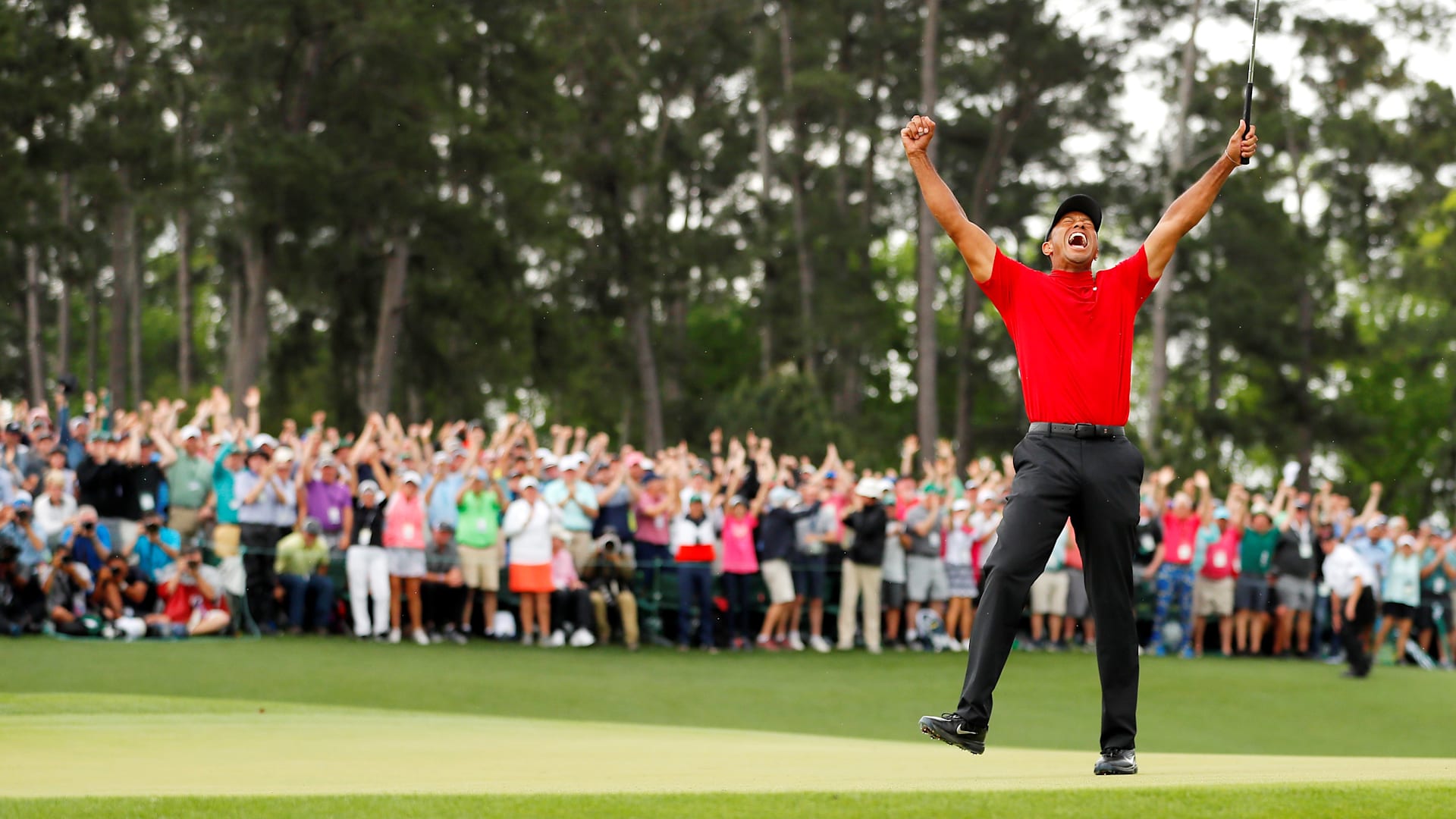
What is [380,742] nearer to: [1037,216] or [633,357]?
[633,357]

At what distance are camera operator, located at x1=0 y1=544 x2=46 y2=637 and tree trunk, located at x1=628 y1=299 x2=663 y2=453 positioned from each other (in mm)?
27205

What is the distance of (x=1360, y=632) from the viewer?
21078mm

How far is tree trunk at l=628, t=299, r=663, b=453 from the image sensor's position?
44.8 m

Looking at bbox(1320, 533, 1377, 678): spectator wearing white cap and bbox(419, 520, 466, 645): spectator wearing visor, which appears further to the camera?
bbox(1320, 533, 1377, 678): spectator wearing white cap

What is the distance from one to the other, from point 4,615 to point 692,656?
721 centimetres

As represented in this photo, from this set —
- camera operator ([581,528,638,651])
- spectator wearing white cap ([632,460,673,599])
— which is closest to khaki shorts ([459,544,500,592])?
camera operator ([581,528,638,651])

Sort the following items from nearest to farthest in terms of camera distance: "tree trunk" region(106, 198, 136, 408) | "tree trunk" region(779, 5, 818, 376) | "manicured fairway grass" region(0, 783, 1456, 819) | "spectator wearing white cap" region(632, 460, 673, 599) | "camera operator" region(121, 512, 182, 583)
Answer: "manicured fairway grass" region(0, 783, 1456, 819) → "camera operator" region(121, 512, 182, 583) → "spectator wearing white cap" region(632, 460, 673, 599) → "tree trunk" region(106, 198, 136, 408) → "tree trunk" region(779, 5, 818, 376)

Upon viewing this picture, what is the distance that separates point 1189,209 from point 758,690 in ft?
34.4

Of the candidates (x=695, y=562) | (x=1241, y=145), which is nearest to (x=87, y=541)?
(x=695, y=562)

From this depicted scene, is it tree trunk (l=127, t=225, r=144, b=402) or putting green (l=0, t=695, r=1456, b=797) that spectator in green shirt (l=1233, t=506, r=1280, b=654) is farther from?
tree trunk (l=127, t=225, r=144, b=402)

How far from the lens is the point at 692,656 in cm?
1934

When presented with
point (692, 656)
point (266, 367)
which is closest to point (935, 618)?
point (692, 656)

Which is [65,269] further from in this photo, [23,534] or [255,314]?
[23,534]

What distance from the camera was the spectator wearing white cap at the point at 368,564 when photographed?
732 inches
